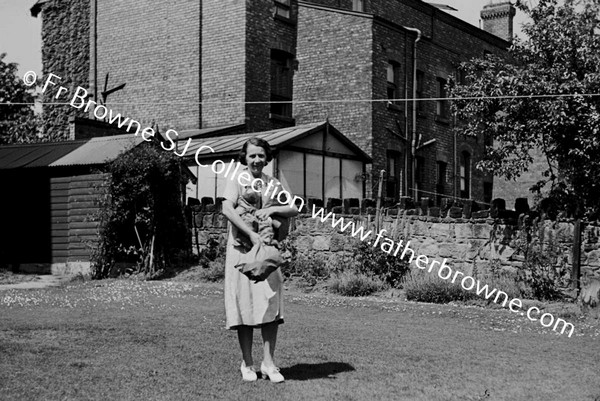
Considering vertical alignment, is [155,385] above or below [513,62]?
below

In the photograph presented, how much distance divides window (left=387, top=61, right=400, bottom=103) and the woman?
2383cm

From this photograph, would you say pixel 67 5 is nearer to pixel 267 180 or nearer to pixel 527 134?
pixel 527 134

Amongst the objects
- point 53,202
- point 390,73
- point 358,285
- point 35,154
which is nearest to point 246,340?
point 358,285

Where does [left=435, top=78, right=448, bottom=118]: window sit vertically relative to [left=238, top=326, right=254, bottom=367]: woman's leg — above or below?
above

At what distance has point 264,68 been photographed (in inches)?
1179

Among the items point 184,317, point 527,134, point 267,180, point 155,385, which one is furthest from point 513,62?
point 155,385

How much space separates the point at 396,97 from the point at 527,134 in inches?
613

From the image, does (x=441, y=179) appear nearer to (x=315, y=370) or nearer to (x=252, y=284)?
(x=315, y=370)

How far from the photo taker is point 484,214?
17750mm

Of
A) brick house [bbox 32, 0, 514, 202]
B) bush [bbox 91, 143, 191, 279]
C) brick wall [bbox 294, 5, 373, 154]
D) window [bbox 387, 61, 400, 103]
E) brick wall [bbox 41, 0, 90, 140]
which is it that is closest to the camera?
bush [bbox 91, 143, 191, 279]

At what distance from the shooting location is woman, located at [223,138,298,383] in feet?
25.6

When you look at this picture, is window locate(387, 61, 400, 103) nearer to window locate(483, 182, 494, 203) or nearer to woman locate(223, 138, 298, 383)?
window locate(483, 182, 494, 203)

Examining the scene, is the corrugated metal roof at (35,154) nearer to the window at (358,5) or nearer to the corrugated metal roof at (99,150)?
the corrugated metal roof at (99,150)

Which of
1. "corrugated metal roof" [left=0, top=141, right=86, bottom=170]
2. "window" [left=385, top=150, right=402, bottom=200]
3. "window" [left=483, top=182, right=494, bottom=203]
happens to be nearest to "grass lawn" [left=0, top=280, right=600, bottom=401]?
"corrugated metal roof" [left=0, top=141, right=86, bottom=170]
